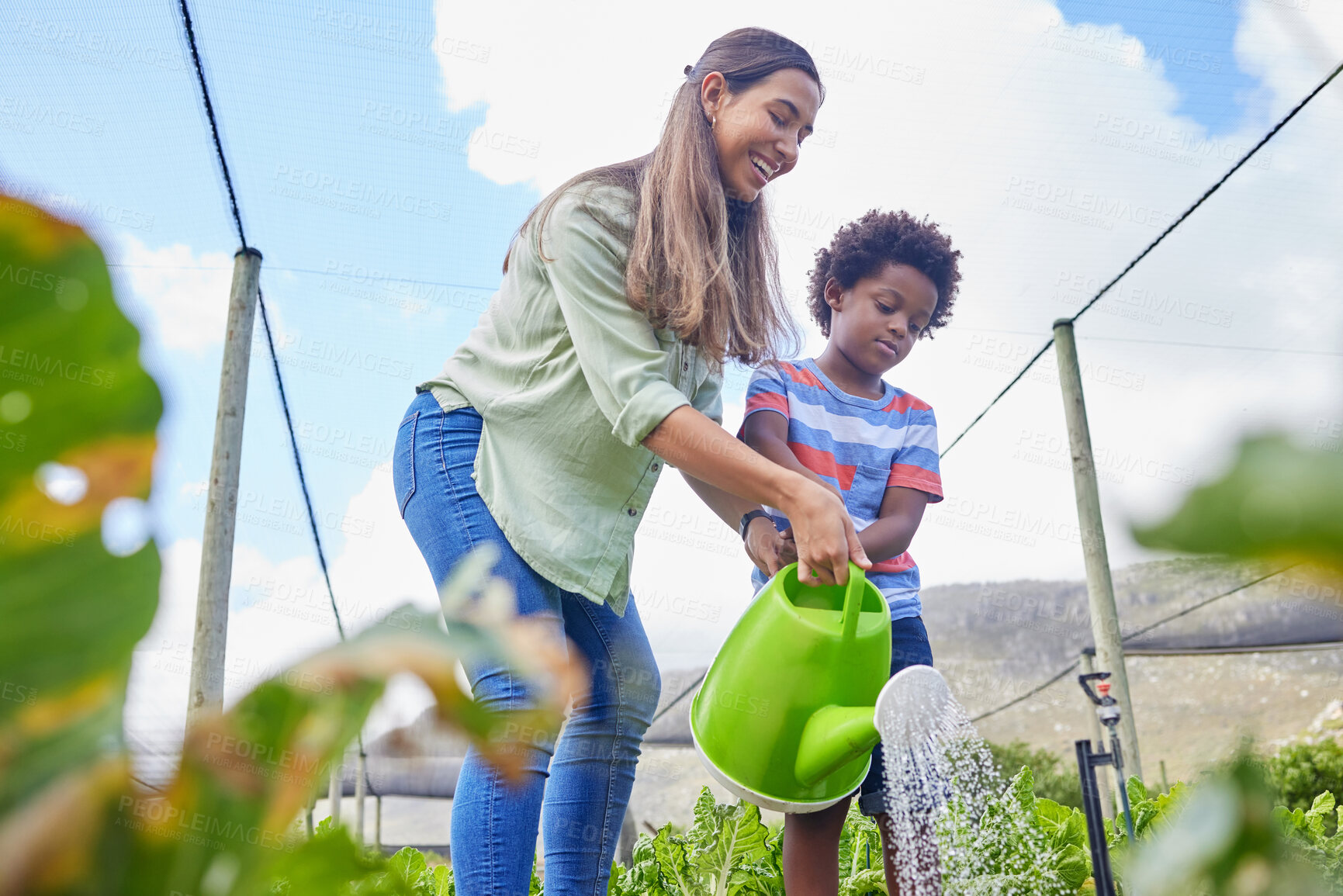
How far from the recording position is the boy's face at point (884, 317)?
5.56ft

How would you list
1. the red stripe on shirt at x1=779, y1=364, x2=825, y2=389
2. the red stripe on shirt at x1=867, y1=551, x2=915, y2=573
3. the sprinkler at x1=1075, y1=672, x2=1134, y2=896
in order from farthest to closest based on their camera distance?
the red stripe on shirt at x1=779, y1=364, x2=825, y2=389 → the red stripe on shirt at x1=867, y1=551, x2=915, y2=573 → the sprinkler at x1=1075, y1=672, x2=1134, y2=896

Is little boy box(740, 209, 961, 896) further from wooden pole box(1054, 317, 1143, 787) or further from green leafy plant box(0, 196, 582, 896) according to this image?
wooden pole box(1054, 317, 1143, 787)

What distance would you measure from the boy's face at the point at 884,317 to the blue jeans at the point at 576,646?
2.47 feet

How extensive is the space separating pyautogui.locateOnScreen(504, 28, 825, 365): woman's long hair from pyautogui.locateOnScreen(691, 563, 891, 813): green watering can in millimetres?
313

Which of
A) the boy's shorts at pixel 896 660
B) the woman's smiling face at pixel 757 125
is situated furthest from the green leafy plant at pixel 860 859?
the woman's smiling face at pixel 757 125

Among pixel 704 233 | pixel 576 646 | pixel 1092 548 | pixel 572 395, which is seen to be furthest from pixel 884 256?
pixel 1092 548

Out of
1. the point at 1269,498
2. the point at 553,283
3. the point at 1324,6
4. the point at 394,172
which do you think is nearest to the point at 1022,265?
the point at 1324,6

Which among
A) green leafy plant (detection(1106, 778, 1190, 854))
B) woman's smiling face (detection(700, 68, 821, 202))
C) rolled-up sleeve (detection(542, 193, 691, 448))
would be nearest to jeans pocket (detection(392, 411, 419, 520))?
rolled-up sleeve (detection(542, 193, 691, 448))

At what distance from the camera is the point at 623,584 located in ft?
3.68

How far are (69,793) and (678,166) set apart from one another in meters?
1.17

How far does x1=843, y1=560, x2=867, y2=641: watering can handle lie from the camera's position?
0.97m

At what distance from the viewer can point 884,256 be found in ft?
6.04

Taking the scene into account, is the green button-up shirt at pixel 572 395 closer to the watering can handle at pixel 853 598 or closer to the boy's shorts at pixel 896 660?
the watering can handle at pixel 853 598

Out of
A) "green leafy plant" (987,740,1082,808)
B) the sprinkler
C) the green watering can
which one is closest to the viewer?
the sprinkler
